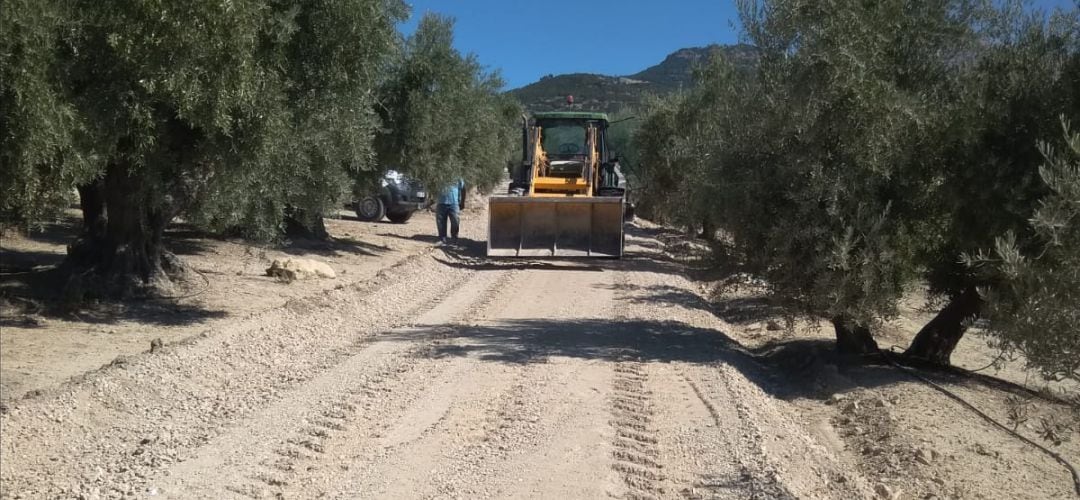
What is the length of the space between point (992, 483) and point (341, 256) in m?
13.7

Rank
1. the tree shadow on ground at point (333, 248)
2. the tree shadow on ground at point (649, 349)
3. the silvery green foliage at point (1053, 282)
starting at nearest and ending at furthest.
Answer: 1. the silvery green foliage at point (1053, 282)
2. the tree shadow on ground at point (649, 349)
3. the tree shadow on ground at point (333, 248)

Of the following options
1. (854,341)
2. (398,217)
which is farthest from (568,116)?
(854,341)

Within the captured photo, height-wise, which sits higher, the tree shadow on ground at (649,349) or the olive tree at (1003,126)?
the olive tree at (1003,126)

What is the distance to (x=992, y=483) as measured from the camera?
6723mm

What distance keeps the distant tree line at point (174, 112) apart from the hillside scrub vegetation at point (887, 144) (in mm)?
4724

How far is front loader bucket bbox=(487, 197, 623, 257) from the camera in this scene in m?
17.0

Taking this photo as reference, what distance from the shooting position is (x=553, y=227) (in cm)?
1725

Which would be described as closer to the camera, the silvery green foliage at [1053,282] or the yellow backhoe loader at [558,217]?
the silvery green foliage at [1053,282]

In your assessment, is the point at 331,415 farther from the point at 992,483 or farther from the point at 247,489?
the point at 992,483

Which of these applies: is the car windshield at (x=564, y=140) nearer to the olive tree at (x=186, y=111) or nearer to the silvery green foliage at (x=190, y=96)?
the olive tree at (x=186, y=111)

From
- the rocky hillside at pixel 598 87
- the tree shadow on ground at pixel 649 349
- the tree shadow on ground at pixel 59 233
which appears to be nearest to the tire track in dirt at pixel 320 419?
the tree shadow on ground at pixel 649 349

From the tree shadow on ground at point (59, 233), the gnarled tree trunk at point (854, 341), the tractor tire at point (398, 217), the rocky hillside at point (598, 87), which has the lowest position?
the gnarled tree trunk at point (854, 341)

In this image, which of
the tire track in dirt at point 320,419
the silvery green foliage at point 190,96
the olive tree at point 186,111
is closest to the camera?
the tire track in dirt at point 320,419

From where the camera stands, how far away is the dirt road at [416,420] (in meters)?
5.61
